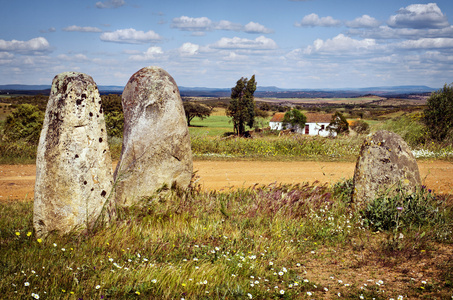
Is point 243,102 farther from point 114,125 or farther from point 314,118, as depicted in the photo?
point 114,125

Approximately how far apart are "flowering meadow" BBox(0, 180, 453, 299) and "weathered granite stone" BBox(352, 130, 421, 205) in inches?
11.0

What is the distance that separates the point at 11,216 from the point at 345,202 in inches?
260

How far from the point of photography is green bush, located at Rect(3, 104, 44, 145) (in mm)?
18919

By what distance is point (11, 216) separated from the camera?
22.9ft

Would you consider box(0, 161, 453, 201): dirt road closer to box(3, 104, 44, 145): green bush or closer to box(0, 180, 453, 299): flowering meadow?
box(0, 180, 453, 299): flowering meadow

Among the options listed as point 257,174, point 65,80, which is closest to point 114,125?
point 257,174

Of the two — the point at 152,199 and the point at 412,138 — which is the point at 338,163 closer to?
the point at 412,138

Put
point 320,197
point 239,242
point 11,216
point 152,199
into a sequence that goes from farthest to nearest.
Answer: point 320,197
point 152,199
point 11,216
point 239,242

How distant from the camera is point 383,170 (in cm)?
732

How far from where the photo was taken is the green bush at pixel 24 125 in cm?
1892

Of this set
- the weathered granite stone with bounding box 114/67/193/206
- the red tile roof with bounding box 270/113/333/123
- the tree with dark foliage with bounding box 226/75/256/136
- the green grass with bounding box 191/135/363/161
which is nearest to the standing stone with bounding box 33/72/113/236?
the weathered granite stone with bounding box 114/67/193/206

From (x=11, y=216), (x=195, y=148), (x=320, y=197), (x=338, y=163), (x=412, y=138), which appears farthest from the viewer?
(x=412, y=138)

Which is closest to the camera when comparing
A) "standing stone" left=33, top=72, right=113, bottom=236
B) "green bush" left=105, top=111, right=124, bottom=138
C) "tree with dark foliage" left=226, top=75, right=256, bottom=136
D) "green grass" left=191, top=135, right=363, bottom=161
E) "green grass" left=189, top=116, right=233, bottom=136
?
"standing stone" left=33, top=72, right=113, bottom=236

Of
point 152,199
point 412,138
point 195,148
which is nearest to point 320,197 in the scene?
point 152,199
